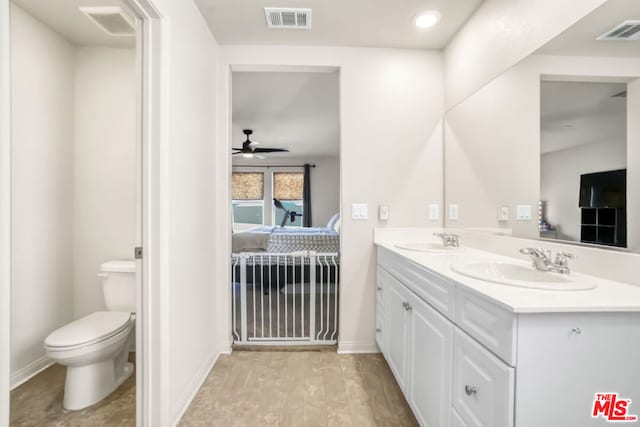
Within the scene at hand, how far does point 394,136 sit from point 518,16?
995mm

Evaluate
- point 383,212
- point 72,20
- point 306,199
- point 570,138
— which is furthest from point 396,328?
point 306,199

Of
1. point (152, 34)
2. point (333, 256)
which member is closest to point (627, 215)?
point (333, 256)

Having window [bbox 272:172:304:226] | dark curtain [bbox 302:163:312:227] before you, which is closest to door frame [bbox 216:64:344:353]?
dark curtain [bbox 302:163:312:227]

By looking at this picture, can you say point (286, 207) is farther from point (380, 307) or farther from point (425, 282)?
point (425, 282)

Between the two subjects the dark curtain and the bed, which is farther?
the dark curtain

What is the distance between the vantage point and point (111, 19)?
1.90 meters

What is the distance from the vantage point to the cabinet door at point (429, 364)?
115cm

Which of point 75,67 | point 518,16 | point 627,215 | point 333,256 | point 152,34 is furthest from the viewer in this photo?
point 333,256

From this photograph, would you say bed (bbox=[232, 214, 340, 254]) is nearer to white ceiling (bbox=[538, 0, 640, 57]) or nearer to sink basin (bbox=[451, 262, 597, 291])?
sink basin (bbox=[451, 262, 597, 291])

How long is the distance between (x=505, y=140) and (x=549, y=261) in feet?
2.52

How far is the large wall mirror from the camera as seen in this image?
1.05 meters

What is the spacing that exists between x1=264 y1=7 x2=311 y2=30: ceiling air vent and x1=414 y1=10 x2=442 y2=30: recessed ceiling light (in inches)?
28.5

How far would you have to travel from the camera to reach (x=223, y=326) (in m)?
2.27

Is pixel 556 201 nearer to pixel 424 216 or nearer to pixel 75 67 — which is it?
pixel 424 216
